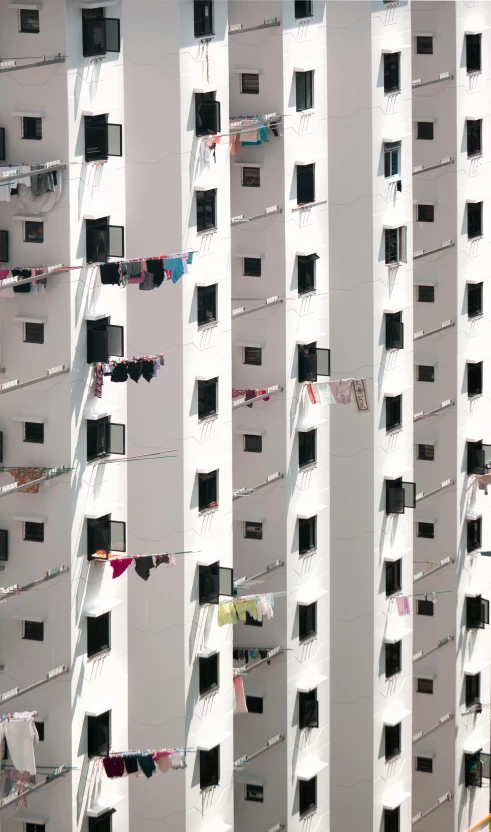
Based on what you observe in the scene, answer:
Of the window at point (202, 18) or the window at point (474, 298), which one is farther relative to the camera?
the window at point (474, 298)

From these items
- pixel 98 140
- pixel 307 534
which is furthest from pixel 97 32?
pixel 307 534

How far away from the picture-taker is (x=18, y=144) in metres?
46.8

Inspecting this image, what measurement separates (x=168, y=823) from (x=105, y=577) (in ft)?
22.1

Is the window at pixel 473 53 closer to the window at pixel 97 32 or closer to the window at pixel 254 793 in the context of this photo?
the window at pixel 97 32

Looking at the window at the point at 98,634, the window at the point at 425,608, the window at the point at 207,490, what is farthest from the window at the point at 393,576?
the window at the point at 98,634

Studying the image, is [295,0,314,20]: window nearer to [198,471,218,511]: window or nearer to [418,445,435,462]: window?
[198,471,218,511]: window

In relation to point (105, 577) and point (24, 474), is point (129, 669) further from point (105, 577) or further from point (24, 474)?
point (24, 474)

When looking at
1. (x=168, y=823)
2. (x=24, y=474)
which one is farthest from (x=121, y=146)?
(x=168, y=823)

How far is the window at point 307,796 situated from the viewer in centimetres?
5788

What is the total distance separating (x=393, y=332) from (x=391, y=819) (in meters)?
13.7

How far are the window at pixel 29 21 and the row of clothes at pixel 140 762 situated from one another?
52.9ft

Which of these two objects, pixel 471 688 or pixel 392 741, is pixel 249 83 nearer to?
pixel 392 741

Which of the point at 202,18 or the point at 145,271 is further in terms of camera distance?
the point at 202,18

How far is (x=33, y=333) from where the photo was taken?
156 feet
